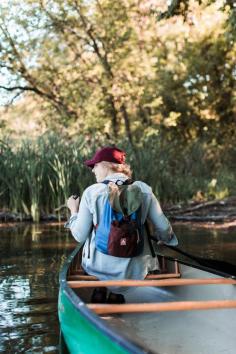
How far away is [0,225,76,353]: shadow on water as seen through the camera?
179 inches

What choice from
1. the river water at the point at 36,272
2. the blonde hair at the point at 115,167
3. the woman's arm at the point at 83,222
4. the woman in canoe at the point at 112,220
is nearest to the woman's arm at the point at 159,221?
the woman in canoe at the point at 112,220

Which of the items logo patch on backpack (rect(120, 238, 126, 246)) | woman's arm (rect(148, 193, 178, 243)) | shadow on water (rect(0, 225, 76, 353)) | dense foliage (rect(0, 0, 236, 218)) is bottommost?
shadow on water (rect(0, 225, 76, 353))

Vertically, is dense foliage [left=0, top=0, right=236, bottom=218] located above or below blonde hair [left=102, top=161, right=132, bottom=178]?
above

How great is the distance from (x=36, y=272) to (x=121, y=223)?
10.9ft

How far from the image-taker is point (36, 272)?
23.5 feet

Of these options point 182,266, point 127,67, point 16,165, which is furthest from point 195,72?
point 182,266

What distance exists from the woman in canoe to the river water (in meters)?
0.68

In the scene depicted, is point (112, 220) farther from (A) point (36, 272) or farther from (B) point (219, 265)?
(A) point (36, 272)

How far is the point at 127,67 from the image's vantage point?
19078mm

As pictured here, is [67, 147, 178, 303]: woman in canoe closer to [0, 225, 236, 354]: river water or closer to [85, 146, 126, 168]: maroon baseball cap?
[85, 146, 126, 168]: maroon baseball cap

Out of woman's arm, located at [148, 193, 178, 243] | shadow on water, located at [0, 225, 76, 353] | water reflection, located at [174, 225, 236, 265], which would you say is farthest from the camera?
water reflection, located at [174, 225, 236, 265]

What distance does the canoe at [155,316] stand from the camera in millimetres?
3074

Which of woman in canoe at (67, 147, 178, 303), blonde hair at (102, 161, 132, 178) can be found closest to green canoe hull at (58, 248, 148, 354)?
woman in canoe at (67, 147, 178, 303)

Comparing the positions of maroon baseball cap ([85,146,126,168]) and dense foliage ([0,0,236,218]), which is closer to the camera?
maroon baseball cap ([85,146,126,168])
